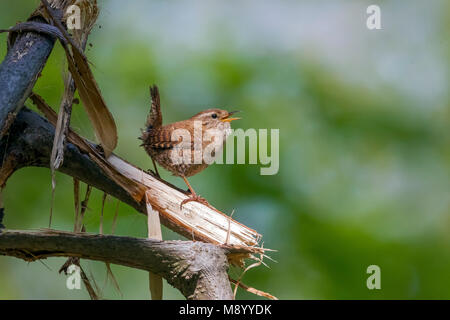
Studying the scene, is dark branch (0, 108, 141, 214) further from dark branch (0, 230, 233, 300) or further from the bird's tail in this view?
the bird's tail

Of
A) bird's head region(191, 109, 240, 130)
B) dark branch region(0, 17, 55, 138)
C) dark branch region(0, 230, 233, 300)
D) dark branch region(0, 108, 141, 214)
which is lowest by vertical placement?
dark branch region(0, 230, 233, 300)

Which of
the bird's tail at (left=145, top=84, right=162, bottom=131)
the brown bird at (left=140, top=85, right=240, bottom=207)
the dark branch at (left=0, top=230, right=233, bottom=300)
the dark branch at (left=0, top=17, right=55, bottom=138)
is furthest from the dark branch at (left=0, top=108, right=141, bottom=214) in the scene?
the bird's tail at (left=145, top=84, right=162, bottom=131)

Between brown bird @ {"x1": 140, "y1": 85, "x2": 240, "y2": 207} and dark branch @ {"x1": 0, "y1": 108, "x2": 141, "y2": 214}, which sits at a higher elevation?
brown bird @ {"x1": 140, "y1": 85, "x2": 240, "y2": 207}

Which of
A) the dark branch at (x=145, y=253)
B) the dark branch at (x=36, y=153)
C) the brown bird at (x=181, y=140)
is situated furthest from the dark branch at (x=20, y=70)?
the brown bird at (x=181, y=140)

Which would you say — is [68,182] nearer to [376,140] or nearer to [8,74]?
[8,74]

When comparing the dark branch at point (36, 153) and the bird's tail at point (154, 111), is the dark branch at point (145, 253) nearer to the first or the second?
the dark branch at point (36, 153)

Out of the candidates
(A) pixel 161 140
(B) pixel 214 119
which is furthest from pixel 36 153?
(B) pixel 214 119
